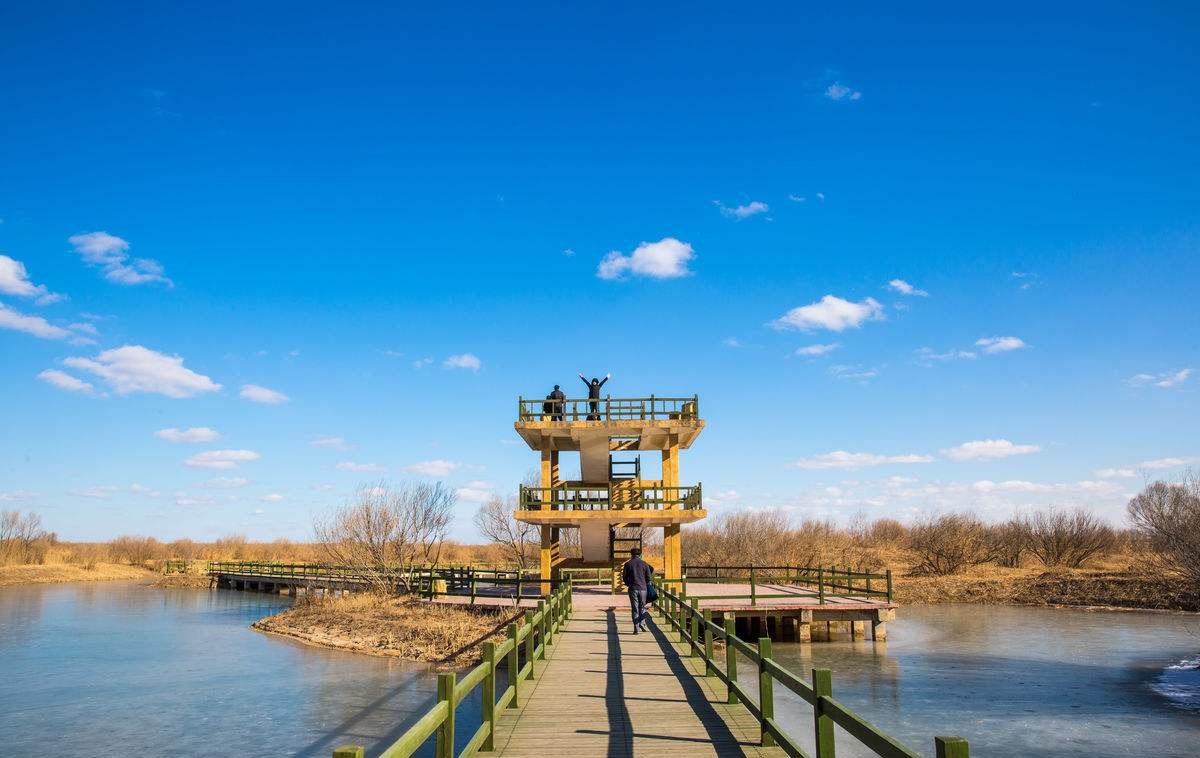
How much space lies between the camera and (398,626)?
30.5m

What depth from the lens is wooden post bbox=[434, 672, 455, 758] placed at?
281 inches

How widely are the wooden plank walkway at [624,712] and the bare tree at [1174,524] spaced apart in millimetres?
28039

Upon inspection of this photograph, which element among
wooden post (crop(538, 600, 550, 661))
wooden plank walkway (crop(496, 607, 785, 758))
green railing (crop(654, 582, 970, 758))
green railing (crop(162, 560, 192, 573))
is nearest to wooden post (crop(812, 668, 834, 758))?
green railing (crop(654, 582, 970, 758))

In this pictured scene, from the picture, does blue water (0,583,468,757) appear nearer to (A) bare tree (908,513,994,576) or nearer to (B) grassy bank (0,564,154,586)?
(B) grassy bank (0,564,154,586)

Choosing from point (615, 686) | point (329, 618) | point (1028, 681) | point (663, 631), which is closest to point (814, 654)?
point (1028, 681)

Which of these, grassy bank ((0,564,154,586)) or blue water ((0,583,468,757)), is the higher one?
blue water ((0,583,468,757))

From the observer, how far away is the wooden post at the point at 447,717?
7.14 m

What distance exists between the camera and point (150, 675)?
25.5 m

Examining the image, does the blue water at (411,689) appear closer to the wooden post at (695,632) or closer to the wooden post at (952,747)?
the wooden post at (695,632)

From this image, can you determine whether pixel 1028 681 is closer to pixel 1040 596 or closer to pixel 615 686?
pixel 615 686

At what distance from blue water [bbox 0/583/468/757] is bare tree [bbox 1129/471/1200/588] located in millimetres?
30509

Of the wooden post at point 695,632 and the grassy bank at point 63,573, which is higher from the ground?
the wooden post at point 695,632

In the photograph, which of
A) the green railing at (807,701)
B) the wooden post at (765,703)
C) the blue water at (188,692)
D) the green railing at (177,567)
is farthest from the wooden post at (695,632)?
the green railing at (177,567)

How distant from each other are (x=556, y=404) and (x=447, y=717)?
2420cm
